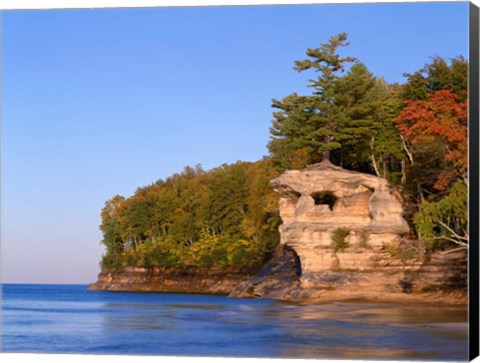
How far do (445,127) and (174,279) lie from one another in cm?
2562

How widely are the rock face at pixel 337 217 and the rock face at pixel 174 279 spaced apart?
1288cm

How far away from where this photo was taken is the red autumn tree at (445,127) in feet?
63.2

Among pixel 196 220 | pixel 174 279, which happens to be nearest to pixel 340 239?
pixel 196 220

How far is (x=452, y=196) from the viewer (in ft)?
65.6

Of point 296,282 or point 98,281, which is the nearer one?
point 296,282

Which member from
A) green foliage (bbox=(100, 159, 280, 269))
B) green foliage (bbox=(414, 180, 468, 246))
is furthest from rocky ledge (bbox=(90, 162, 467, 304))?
green foliage (bbox=(100, 159, 280, 269))

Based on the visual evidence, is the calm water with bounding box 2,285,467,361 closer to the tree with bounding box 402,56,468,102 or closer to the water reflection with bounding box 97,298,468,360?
the water reflection with bounding box 97,298,468,360

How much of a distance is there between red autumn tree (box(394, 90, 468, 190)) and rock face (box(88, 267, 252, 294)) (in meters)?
17.2

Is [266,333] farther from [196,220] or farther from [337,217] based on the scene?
[196,220]

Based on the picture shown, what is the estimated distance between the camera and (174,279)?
43.5 metres

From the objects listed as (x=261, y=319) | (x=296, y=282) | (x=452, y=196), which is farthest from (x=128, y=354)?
(x=296, y=282)

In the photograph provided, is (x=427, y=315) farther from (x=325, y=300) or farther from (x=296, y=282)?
(x=296, y=282)

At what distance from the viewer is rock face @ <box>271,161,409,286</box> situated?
78.8 ft

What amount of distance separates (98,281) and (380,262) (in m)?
31.1
